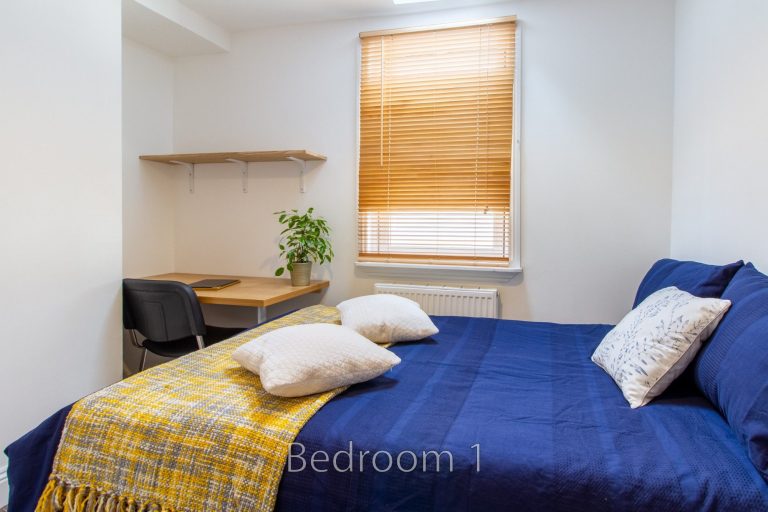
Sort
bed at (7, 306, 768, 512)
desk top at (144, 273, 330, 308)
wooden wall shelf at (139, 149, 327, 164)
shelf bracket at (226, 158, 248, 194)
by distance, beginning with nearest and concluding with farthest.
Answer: bed at (7, 306, 768, 512)
desk top at (144, 273, 330, 308)
wooden wall shelf at (139, 149, 327, 164)
shelf bracket at (226, 158, 248, 194)

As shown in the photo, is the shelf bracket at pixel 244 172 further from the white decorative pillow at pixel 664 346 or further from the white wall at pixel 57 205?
the white decorative pillow at pixel 664 346

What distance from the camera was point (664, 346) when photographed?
1.35 m

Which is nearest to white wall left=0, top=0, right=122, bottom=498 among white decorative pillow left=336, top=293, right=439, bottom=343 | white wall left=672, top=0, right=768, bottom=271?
white decorative pillow left=336, top=293, right=439, bottom=343

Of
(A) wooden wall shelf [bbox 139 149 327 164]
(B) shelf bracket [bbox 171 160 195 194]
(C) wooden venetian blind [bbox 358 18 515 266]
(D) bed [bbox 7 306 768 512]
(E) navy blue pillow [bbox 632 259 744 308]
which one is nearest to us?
(D) bed [bbox 7 306 768 512]

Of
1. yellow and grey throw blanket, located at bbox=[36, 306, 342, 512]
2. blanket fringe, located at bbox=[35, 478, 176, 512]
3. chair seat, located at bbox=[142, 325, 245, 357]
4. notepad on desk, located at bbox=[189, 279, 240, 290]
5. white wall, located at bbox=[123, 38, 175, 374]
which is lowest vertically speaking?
blanket fringe, located at bbox=[35, 478, 176, 512]

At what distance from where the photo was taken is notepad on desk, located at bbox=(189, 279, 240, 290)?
2805 millimetres

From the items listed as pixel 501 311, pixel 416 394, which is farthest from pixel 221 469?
pixel 501 311

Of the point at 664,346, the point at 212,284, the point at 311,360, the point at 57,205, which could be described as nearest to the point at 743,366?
the point at 664,346

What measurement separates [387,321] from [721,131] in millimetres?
1573

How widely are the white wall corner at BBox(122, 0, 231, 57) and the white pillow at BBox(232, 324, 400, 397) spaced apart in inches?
87.8

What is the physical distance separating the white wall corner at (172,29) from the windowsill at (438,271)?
1.77 meters

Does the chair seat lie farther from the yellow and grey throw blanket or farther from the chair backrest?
the yellow and grey throw blanket

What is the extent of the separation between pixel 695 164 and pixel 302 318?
197 cm

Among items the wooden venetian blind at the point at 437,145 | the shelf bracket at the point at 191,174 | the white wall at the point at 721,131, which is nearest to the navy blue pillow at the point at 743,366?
the white wall at the point at 721,131
